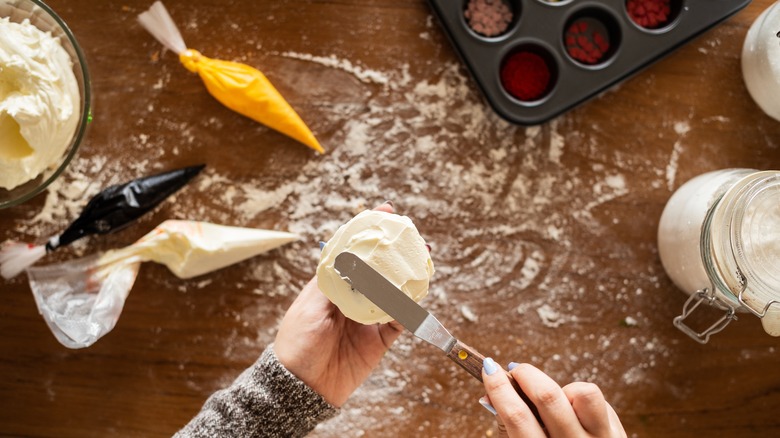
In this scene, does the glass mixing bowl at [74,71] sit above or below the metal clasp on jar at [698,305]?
above

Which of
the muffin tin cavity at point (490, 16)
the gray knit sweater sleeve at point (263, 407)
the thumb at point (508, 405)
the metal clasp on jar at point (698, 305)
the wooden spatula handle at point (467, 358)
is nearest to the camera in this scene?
the thumb at point (508, 405)

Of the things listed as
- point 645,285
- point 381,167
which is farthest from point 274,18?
point 645,285

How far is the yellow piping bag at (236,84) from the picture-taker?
1408 mm

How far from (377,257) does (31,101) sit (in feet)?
2.55

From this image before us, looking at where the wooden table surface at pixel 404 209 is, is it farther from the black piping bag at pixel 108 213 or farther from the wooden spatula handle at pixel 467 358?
the wooden spatula handle at pixel 467 358

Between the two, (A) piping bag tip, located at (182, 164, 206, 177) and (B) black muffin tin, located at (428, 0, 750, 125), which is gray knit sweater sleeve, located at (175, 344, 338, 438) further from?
(B) black muffin tin, located at (428, 0, 750, 125)

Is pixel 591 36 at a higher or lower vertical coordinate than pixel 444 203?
higher

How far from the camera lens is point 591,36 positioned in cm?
148

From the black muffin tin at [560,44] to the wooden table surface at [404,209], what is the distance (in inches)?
3.2

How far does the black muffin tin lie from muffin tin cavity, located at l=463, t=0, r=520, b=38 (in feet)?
0.07

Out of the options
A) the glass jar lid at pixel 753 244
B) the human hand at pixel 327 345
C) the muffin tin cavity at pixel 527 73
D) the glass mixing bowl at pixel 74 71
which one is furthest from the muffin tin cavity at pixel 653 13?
the glass mixing bowl at pixel 74 71

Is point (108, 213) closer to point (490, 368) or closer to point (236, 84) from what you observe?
point (236, 84)

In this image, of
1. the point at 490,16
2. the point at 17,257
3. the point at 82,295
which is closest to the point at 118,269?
the point at 82,295

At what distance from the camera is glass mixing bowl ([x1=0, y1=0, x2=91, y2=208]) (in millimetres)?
1314
